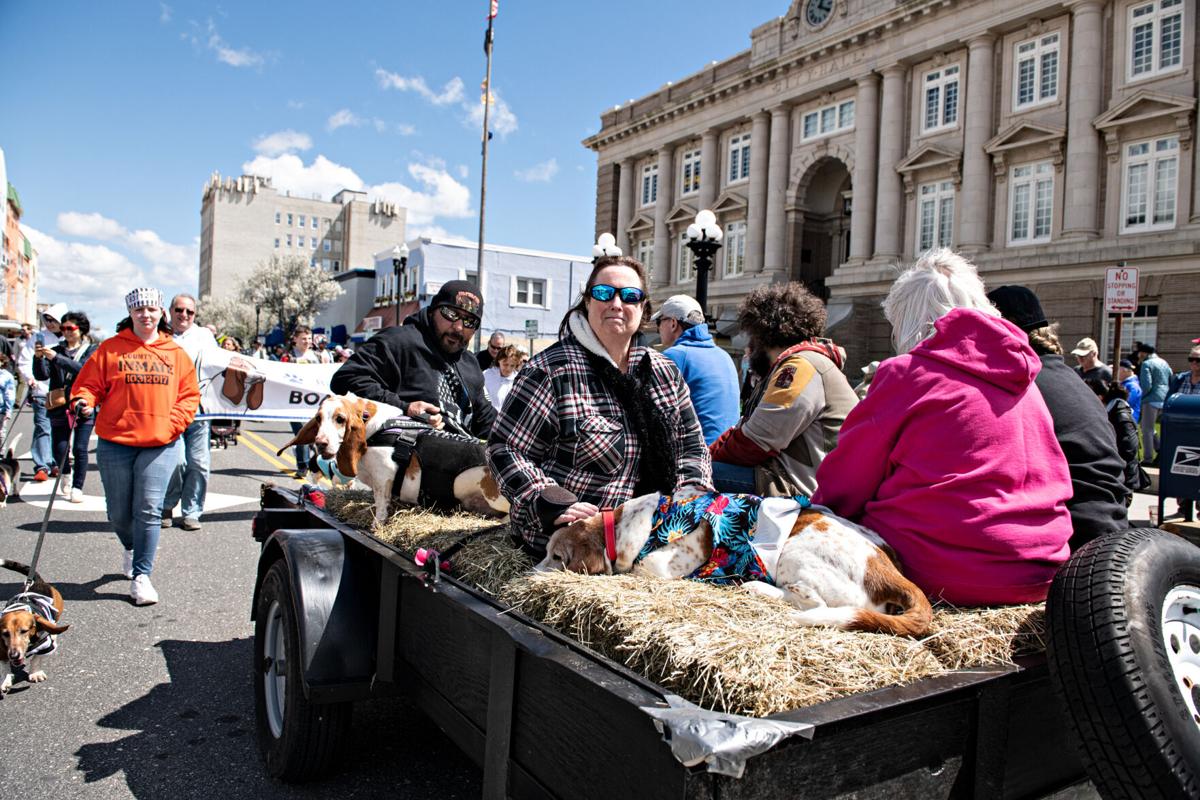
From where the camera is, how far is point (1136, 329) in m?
23.2

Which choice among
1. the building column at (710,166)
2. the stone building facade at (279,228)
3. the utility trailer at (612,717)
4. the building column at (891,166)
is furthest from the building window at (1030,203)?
the stone building facade at (279,228)

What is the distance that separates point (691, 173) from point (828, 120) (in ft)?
26.4

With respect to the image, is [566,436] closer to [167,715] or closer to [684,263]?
[167,715]

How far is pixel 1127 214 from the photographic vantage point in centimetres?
2366

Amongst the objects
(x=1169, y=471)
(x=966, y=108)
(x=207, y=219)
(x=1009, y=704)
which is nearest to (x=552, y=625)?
(x=1009, y=704)

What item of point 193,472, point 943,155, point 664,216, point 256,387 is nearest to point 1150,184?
point 943,155

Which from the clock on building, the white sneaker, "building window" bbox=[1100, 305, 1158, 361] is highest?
the clock on building

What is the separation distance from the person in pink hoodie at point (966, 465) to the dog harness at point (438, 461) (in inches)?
85.2

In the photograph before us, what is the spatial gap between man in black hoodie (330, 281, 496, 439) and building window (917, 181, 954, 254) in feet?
85.4

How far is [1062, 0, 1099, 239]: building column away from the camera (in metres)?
24.0

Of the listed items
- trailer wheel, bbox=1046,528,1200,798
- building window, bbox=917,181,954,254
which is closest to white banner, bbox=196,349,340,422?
trailer wheel, bbox=1046,528,1200,798

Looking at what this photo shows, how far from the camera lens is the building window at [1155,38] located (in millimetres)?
22531

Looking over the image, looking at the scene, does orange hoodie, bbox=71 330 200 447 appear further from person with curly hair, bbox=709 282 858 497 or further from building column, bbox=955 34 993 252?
building column, bbox=955 34 993 252

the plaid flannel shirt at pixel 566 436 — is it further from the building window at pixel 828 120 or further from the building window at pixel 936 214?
the building window at pixel 828 120
